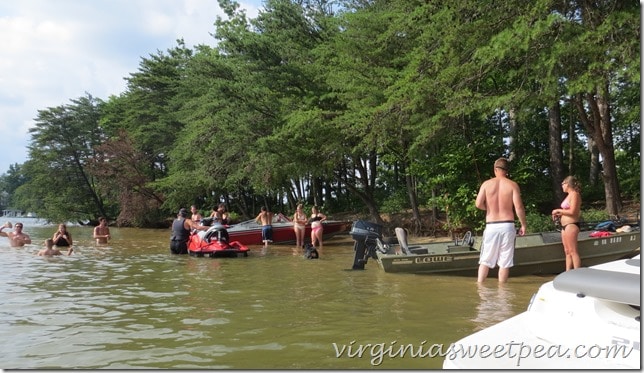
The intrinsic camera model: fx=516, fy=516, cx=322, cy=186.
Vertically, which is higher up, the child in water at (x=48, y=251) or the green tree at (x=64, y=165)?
the green tree at (x=64, y=165)

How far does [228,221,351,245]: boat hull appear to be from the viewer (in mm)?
19562

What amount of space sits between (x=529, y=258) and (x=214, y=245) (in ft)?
27.6

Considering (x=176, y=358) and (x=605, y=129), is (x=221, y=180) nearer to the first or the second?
(x=605, y=129)

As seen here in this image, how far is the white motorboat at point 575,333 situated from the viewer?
2.73 meters

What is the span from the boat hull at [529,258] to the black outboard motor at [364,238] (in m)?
0.62

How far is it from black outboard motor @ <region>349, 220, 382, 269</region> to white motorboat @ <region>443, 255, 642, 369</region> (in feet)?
24.9

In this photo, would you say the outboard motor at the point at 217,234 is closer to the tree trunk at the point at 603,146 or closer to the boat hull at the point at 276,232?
the boat hull at the point at 276,232

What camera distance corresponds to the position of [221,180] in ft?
95.0

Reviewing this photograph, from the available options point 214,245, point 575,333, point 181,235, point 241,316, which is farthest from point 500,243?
point 181,235

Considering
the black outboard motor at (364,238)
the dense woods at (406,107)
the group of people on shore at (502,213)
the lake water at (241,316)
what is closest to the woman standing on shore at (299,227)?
the dense woods at (406,107)

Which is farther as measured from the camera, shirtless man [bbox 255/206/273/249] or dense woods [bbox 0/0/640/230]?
shirtless man [bbox 255/206/273/249]

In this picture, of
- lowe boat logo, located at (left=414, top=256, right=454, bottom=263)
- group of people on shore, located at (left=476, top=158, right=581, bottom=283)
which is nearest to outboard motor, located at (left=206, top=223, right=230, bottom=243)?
lowe boat logo, located at (left=414, top=256, right=454, bottom=263)

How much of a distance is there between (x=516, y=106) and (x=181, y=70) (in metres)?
33.2

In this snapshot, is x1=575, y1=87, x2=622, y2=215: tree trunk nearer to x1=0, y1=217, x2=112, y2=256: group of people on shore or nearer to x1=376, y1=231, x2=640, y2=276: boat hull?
x1=376, y1=231, x2=640, y2=276: boat hull
